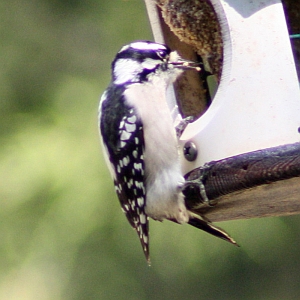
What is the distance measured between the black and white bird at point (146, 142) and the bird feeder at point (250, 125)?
7cm

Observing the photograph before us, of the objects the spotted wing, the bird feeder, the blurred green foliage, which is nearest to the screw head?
the bird feeder

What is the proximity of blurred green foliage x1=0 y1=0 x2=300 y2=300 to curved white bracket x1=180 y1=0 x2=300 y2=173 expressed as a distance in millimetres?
1799

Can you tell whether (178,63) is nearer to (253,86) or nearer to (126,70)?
(126,70)

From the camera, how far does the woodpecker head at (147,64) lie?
115 inches

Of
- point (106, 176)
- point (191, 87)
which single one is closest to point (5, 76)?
point (106, 176)

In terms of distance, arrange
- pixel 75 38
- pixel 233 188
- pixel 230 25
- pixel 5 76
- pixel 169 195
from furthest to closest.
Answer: pixel 75 38, pixel 5 76, pixel 169 195, pixel 230 25, pixel 233 188

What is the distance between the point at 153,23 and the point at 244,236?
69.2 inches

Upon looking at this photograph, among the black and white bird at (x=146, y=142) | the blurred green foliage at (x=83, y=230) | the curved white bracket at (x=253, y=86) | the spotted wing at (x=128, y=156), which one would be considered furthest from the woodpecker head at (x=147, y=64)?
the blurred green foliage at (x=83, y=230)

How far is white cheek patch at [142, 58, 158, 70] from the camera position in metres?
2.94

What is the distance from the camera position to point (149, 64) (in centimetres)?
296

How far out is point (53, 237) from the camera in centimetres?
445

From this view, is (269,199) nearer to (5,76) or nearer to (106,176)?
(106,176)

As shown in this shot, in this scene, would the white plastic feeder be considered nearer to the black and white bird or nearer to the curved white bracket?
the curved white bracket

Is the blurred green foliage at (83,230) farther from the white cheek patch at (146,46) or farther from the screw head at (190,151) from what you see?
the screw head at (190,151)
